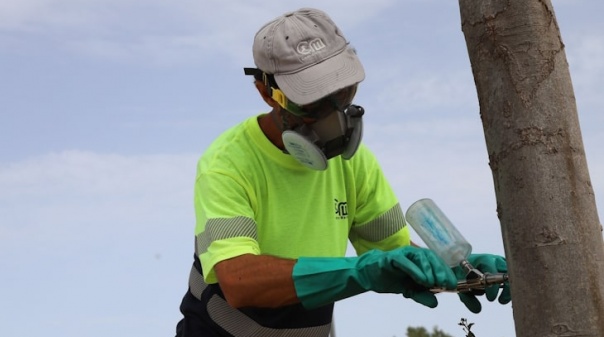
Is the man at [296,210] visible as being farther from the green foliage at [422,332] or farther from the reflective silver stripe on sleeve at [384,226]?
the green foliage at [422,332]

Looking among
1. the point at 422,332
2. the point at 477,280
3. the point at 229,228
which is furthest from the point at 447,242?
the point at 422,332

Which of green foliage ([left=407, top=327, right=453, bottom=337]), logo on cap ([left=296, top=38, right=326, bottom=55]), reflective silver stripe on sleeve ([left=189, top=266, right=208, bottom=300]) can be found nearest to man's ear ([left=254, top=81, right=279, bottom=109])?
logo on cap ([left=296, top=38, right=326, bottom=55])

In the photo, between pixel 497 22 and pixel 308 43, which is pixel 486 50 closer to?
pixel 497 22

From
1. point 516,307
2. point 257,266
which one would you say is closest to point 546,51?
point 516,307

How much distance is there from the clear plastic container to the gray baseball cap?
55 centimetres

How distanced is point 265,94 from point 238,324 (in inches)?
37.3

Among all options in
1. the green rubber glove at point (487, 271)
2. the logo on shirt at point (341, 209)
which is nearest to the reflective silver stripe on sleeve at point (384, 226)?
the logo on shirt at point (341, 209)

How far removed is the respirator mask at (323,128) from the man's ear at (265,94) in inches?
A: 4.3

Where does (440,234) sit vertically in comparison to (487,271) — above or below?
above

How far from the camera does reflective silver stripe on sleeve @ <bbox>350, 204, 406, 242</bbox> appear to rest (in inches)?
161

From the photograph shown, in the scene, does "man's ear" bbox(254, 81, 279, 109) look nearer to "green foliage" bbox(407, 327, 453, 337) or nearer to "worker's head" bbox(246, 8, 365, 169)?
"worker's head" bbox(246, 8, 365, 169)

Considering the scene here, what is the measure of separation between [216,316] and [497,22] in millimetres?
1730

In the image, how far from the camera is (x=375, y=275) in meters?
3.05

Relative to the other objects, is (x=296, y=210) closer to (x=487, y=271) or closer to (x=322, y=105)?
(x=322, y=105)
